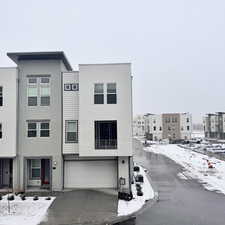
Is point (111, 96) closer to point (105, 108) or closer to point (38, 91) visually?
point (105, 108)

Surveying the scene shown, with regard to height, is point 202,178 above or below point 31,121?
below

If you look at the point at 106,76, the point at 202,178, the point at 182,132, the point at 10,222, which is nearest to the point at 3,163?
the point at 10,222

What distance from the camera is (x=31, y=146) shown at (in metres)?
16.9

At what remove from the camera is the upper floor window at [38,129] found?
17062mm

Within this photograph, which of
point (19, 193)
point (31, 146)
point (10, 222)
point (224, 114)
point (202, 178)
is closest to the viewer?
point (10, 222)

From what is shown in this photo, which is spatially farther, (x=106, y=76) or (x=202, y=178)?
(x=202, y=178)

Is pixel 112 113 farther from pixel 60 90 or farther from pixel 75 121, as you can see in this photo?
pixel 60 90

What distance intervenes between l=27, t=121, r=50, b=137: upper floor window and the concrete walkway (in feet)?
13.8

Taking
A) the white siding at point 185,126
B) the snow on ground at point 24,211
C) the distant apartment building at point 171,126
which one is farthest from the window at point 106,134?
the white siding at point 185,126

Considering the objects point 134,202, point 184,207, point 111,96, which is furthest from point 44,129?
point 184,207

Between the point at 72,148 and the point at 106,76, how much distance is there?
17.2 feet

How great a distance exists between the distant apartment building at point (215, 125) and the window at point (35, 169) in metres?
73.9

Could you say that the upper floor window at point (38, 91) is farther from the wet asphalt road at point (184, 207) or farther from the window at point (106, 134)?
the wet asphalt road at point (184, 207)

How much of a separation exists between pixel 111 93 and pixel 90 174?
5.75 meters
